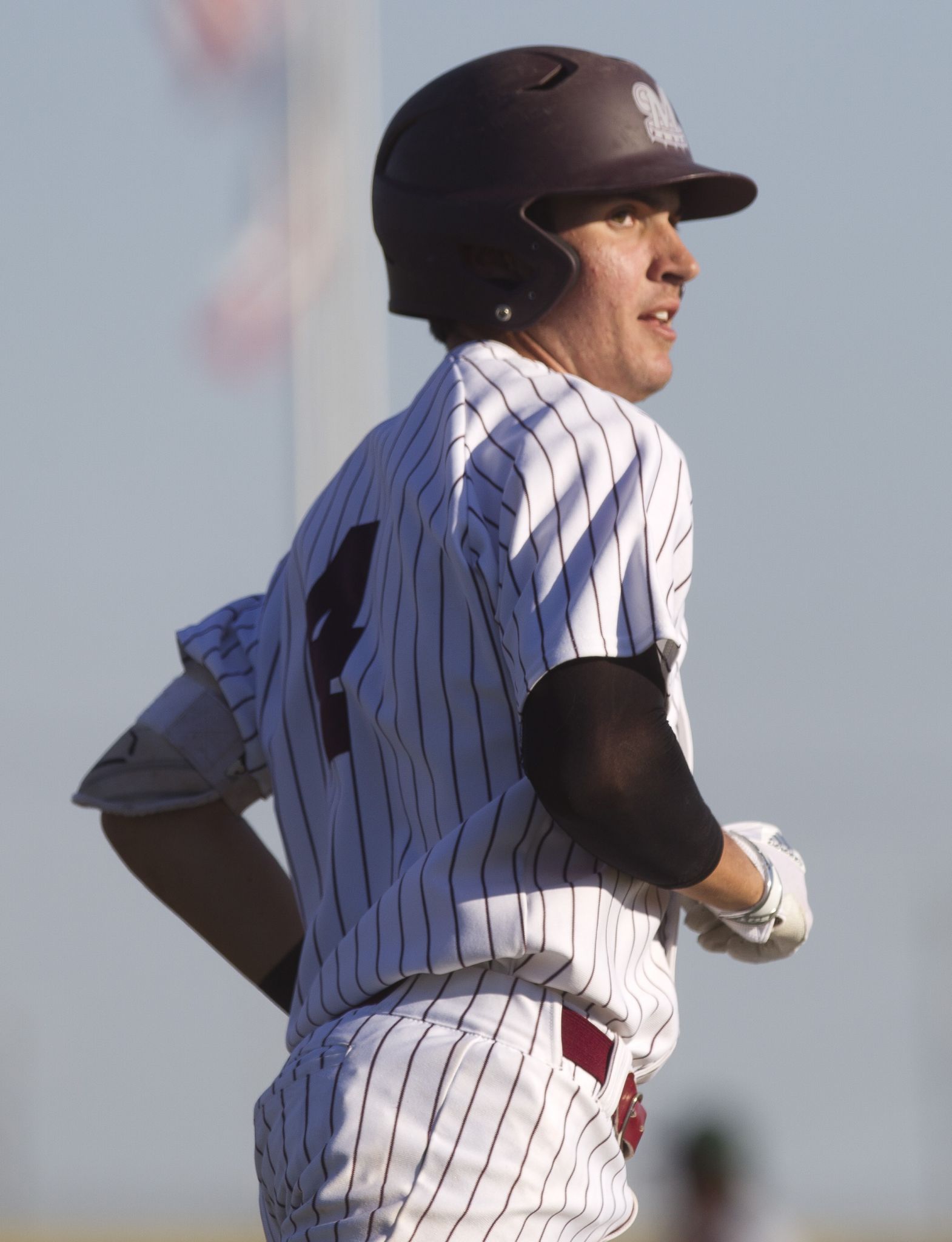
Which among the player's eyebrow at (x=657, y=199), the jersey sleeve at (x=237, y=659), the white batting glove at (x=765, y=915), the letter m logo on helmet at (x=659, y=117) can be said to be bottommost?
the white batting glove at (x=765, y=915)

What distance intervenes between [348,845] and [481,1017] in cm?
43

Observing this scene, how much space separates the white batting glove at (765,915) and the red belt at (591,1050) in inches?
11.9

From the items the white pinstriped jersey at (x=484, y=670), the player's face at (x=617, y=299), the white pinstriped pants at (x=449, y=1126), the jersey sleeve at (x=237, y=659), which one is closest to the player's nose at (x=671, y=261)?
the player's face at (x=617, y=299)

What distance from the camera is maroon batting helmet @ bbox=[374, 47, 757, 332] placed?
3271 mm

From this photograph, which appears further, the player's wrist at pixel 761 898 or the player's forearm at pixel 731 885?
the player's wrist at pixel 761 898

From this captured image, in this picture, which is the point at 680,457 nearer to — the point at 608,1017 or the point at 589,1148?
the point at 608,1017

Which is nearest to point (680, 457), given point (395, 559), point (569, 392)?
point (569, 392)

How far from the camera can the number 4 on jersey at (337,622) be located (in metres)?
3.06

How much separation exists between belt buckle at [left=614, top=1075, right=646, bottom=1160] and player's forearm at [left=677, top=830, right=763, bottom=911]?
27cm

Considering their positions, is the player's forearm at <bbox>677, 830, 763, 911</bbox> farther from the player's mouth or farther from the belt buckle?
the player's mouth

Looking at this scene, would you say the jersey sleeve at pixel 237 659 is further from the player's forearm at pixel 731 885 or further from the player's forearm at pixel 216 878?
the player's forearm at pixel 731 885

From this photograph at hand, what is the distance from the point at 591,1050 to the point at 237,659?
3.78ft

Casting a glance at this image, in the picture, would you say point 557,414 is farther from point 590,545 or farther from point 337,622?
point 337,622

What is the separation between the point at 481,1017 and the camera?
2639mm
